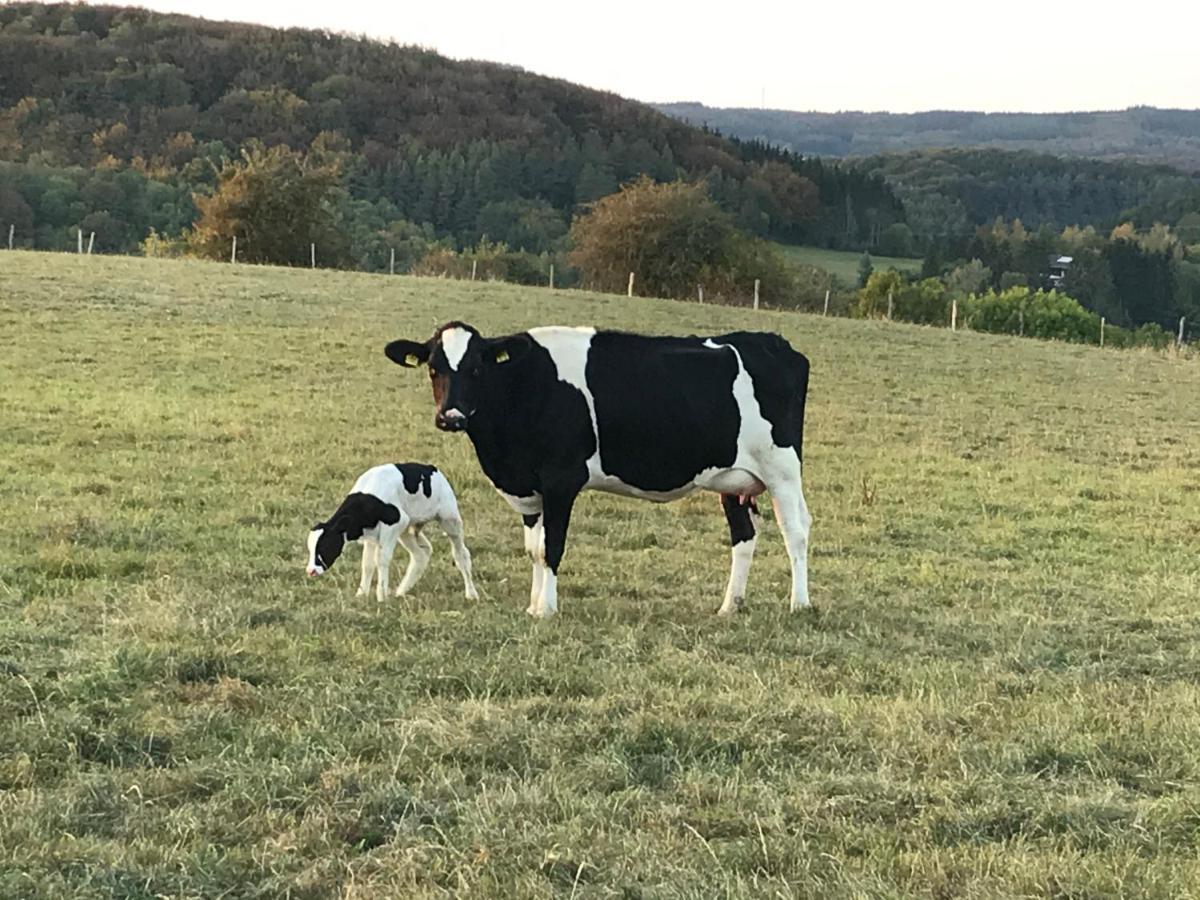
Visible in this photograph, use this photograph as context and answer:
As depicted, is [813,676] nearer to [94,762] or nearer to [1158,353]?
[94,762]

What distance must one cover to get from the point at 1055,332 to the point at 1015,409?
50317 millimetres

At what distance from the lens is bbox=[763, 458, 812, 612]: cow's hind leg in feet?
31.8

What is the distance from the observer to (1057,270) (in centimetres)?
11306

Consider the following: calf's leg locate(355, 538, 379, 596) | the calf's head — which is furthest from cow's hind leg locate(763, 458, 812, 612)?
calf's leg locate(355, 538, 379, 596)

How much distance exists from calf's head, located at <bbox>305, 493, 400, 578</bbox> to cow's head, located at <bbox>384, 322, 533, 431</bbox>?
0.93m

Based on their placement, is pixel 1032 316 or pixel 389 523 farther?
pixel 1032 316

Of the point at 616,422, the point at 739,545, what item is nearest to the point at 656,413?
the point at 616,422

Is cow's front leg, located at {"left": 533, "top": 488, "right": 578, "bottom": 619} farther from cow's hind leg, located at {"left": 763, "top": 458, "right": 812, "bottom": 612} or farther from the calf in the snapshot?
cow's hind leg, located at {"left": 763, "top": 458, "right": 812, "bottom": 612}

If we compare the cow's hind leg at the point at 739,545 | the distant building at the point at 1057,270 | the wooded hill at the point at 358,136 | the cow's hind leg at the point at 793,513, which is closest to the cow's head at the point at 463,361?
the cow's hind leg at the point at 739,545

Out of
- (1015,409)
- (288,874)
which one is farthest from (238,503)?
(1015,409)

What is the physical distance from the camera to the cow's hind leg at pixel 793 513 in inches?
381

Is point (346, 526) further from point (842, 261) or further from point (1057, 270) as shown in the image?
point (1057, 270)

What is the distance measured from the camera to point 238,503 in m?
12.8

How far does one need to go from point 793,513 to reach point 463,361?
9.06ft
